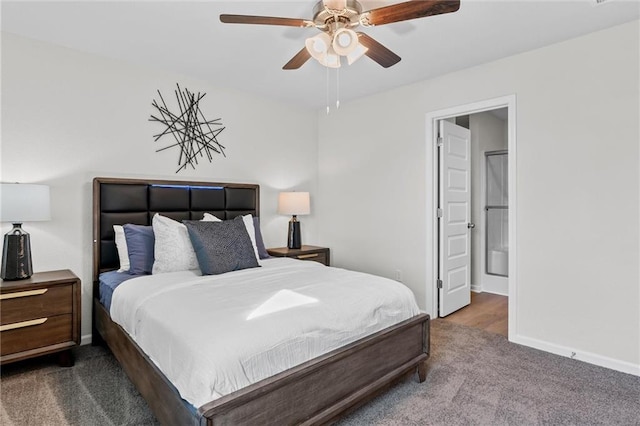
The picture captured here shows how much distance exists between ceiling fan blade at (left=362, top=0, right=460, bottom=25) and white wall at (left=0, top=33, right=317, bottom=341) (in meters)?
2.34

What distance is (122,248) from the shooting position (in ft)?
9.70

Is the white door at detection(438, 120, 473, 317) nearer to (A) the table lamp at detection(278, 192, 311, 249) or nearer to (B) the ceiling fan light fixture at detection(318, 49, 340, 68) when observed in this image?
(A) the table lamp at detection(278, 192, 311, 249)

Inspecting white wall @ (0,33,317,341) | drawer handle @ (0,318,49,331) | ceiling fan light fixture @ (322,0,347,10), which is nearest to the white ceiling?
white wall @ (0,33,317,341)

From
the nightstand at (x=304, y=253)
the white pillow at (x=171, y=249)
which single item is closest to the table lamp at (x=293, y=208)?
the nightstand at (x=304, y=253)

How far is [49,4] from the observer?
2322 mm

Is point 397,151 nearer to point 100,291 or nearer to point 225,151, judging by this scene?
point 225,151

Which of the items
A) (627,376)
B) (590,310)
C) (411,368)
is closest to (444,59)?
(590,310)

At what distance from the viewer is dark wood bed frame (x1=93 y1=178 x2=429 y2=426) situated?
1.48 m

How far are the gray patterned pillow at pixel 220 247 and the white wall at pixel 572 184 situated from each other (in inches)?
74.4

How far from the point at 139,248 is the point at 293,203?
5.79ft

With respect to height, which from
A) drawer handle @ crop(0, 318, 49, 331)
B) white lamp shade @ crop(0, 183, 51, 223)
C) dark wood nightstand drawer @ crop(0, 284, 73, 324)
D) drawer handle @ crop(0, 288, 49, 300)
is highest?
white lamp shade @ crop(0, 183, 51, 223)

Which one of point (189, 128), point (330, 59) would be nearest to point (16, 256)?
point (189, 128)

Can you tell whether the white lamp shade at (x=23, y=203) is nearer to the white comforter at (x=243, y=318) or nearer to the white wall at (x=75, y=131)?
the white wall at (x=75, y=131)

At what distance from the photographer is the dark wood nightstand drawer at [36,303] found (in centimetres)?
234
